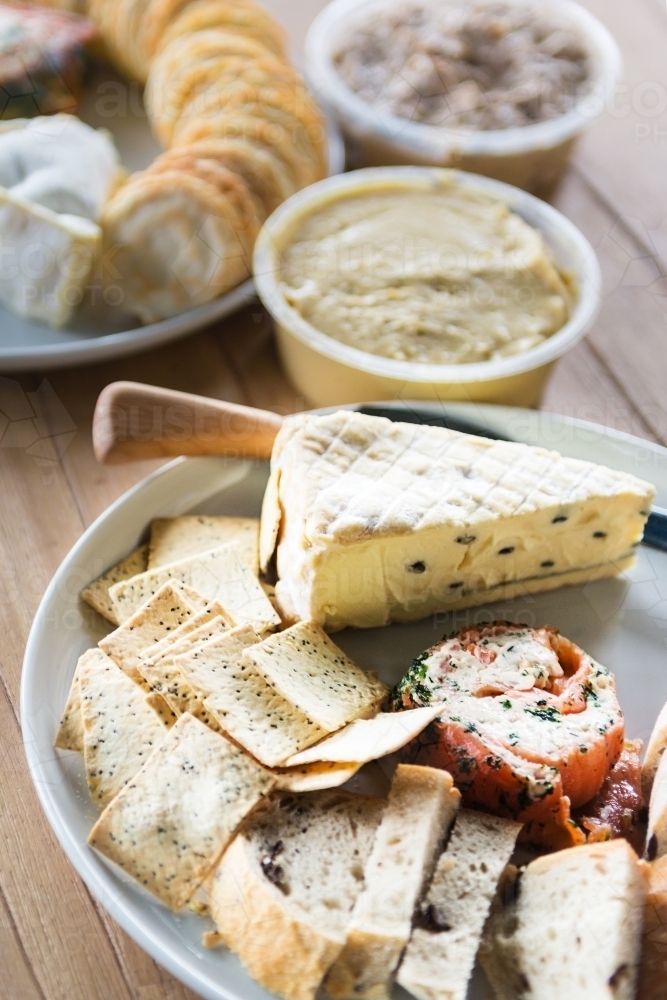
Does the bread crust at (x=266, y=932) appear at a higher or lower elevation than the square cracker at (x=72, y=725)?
→ higher

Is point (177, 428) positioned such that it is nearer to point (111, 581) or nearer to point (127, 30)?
point (111, 581)

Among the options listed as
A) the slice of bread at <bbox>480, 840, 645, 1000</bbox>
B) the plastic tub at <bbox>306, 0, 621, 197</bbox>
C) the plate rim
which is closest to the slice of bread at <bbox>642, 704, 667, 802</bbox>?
the slice of bread at <bbox>480, 840, 645, 1000</bbox>

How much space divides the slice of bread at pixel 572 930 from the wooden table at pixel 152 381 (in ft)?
1.42

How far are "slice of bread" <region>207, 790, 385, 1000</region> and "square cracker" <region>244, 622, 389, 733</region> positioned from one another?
0.11 meters

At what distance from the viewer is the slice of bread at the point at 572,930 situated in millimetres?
1101

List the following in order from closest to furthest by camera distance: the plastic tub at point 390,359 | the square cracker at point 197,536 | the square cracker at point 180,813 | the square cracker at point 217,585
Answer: the square cracker at point 180,813
the square cracker at point 217,585
the square cracker at point 197,536
the plastic tub at point 390,359

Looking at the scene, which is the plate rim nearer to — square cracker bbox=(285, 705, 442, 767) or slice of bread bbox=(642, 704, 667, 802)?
square cracker bbox=(285, 705, 442, 767)

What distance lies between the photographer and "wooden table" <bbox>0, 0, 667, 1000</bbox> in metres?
1.32

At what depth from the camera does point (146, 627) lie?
144 centimetres

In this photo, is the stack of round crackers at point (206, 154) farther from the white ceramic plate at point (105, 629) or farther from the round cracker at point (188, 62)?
the white ceramic plate at point (105, 629)

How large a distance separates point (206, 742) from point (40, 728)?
0.26 m

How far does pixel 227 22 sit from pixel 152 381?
3.20 ft

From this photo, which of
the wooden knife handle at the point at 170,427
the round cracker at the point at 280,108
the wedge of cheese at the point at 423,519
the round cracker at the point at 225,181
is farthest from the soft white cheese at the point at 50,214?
the wedge of cheese at the point at 423,519

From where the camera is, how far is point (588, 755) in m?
1.33
